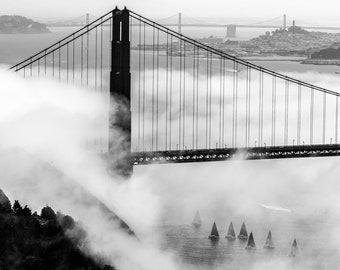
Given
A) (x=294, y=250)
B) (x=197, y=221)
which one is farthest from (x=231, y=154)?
(x=294, y=250)

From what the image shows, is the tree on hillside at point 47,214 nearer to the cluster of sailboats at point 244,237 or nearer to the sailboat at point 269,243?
the cluster of sailboats at point 244,237

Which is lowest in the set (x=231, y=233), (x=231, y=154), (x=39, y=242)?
(x=231, y=233)

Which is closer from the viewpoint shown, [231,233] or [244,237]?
[244,237]

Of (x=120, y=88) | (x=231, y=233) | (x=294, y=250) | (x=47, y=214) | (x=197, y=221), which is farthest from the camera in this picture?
(x=197, y=221)

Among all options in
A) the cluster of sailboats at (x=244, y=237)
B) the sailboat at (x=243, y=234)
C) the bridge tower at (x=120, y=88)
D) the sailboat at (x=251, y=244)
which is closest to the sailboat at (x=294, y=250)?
the cluster of sailboats at (x=244, y=237)

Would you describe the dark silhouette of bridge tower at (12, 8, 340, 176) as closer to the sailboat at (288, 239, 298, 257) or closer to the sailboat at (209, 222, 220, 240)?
the sailboat at (209, 222, 220, 240)

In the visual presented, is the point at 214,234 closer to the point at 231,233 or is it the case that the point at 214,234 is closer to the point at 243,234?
the point at 231,233

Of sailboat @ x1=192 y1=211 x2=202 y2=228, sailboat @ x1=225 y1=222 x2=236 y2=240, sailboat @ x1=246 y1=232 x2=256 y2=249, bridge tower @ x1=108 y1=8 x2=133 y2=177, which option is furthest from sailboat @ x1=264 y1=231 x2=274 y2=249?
bridge tower @ x1=108 y1=8 x2=133 y2=177
